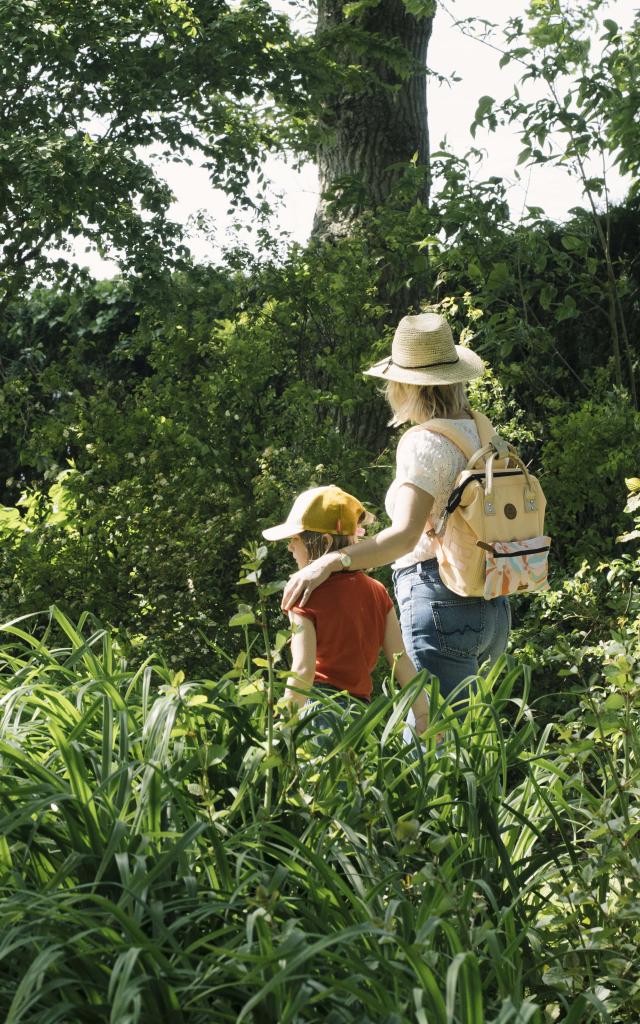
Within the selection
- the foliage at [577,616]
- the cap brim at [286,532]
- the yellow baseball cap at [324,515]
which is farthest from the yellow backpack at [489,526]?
the foliage at [577,616]

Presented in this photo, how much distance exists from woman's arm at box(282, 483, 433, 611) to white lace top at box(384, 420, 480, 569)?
1.5 inches

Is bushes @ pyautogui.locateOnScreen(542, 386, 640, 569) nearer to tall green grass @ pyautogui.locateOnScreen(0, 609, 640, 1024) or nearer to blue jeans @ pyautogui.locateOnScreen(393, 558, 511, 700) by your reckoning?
blue jeans @ pyautogui.locateOnScreen(393, 558, 511, 700)

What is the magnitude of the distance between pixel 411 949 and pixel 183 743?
88cm

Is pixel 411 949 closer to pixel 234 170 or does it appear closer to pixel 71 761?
pixel 71 761

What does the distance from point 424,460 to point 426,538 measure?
25 centimetres

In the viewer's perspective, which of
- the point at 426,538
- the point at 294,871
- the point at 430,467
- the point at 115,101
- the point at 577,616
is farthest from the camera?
the point at 115,101

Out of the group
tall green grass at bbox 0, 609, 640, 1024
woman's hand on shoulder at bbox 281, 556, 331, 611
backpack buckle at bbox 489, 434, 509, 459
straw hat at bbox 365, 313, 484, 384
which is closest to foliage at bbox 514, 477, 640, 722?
backpack buckle at bbox 489, 434, 509, 459

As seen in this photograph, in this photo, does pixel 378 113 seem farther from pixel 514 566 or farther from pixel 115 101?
pixel 514 566

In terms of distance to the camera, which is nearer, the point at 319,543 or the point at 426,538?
the point at 426,538

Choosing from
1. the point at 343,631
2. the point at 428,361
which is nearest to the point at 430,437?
the point at 428,361

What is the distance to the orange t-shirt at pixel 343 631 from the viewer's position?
12.1 feet

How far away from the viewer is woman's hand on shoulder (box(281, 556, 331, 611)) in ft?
11.4

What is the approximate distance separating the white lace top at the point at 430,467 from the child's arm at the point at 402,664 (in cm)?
34

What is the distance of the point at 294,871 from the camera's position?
2.33 m
